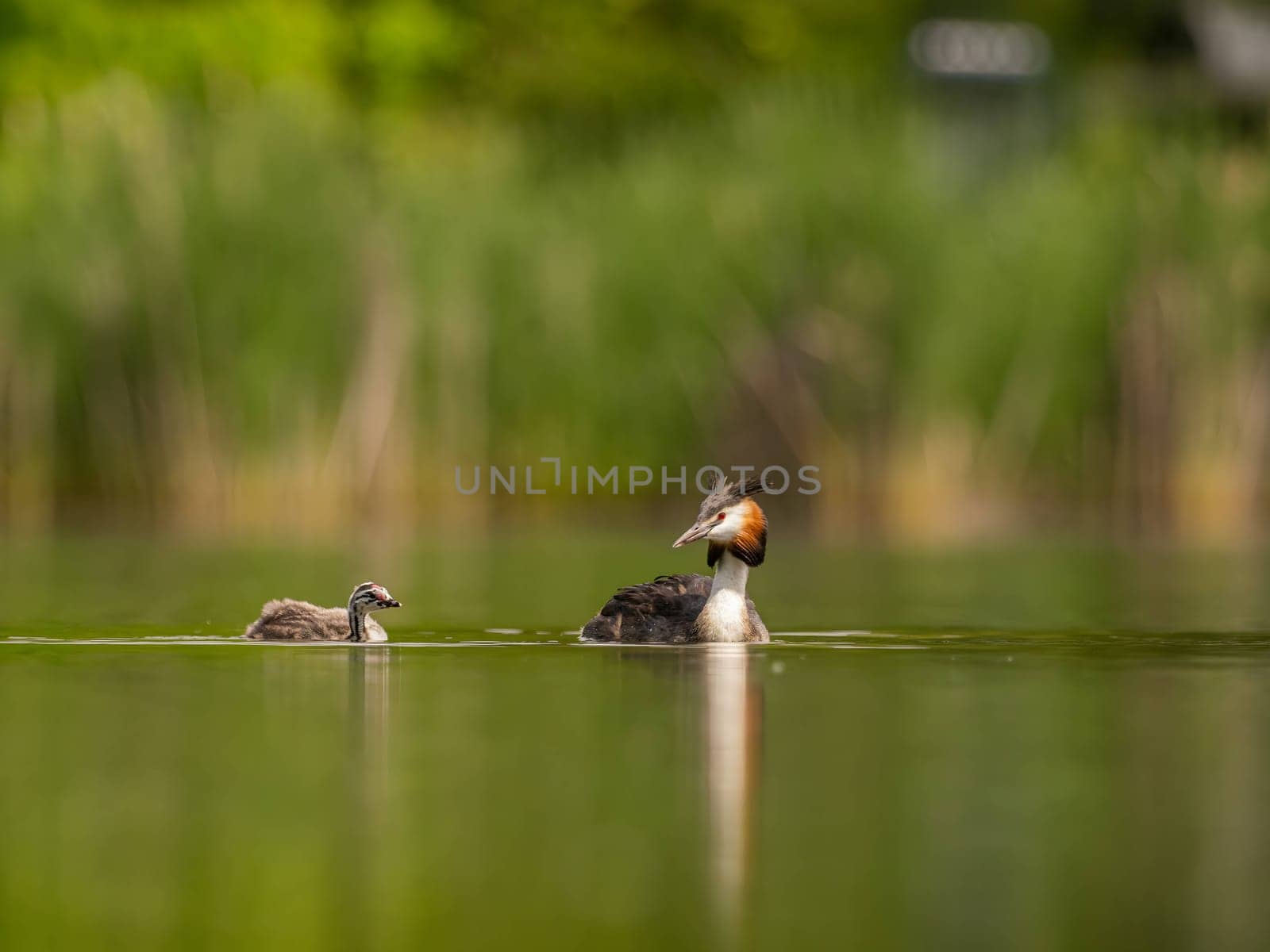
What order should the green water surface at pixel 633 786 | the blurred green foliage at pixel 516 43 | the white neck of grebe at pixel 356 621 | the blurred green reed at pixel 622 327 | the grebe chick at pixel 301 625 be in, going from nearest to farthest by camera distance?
the green water surface at pixel 633 786 → the white neck of grebe at pixel 356 621 → the grebe chick at pixel 301 625 → the blurred green reed at pixel 622 327 → the blurred green foliage at pixel 516 43

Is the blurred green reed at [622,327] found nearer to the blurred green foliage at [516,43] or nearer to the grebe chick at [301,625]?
the grebe chick at [301,625]

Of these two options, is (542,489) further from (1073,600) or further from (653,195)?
(1073,600)

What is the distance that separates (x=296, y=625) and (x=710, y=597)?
63.3 inches

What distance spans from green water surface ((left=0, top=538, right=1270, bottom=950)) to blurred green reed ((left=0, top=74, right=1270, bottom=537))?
7955mm

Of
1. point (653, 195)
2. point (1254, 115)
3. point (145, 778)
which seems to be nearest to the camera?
point (145, 778)

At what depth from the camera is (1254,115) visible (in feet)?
112

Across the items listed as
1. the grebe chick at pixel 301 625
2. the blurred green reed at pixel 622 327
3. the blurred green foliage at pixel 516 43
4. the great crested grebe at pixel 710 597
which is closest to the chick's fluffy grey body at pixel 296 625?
the grebe chick at pixel 301 625

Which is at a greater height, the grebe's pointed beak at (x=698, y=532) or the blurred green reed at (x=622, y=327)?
the blurred green reed at (x=622, y=327)

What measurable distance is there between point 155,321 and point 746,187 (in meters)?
4.67

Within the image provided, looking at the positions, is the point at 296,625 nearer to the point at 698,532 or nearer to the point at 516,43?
the point at 698,532

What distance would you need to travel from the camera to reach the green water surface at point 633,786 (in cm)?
393

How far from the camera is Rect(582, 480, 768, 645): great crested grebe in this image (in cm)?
866

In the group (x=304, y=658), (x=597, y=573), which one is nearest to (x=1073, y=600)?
(x=597, y=573)

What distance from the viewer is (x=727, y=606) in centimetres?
876
